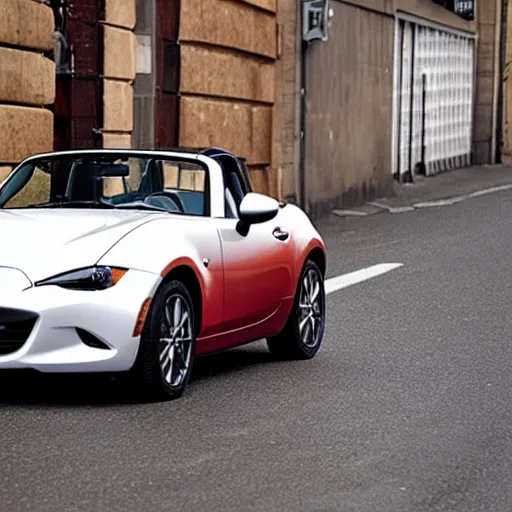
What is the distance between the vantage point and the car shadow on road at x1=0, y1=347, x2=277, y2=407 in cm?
847

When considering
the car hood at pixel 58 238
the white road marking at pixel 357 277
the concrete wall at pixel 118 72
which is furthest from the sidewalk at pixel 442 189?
the car hood at pixel 58 238

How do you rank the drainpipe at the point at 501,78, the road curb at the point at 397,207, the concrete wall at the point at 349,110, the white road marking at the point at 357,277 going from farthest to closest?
the drainpipe at the point at 501,78 → the road curb at the point at 397,207 → the concrete wall at the point at 349,110 → the white road marking at the point at 357,277

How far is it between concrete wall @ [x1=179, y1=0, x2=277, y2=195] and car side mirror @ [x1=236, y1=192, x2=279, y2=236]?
11655mm

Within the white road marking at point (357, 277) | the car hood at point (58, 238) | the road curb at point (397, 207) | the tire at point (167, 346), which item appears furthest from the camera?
the road curb at point (397, 207)

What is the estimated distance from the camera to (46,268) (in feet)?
26.7

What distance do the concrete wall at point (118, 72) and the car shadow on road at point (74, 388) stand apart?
9.06 metres

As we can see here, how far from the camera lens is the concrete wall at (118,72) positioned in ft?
61.6

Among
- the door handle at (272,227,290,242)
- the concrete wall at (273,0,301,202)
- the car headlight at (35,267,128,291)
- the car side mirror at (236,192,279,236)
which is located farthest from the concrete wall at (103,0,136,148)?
the car headlight at (35,267,128,291)

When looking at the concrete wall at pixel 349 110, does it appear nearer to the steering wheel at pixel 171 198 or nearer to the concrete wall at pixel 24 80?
the concrete wall at pixel 24 80

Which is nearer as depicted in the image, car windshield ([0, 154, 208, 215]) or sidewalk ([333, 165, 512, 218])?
car windshield ([0, 154, 208, 215])

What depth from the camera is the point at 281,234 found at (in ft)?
32.8

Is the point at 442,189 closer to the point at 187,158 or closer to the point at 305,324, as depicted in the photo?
the point at 305,324

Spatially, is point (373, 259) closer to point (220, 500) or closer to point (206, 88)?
point (206, 88)

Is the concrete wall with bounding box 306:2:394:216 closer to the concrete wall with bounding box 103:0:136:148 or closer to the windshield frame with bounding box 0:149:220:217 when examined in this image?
the concrete wall with bounding box 103:0:136:148
